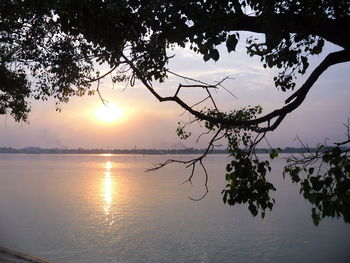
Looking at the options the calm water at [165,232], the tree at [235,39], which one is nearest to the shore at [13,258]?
the tree at [235,39]

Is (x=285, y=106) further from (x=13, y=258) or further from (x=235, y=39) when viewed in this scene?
(x=13, y=258)

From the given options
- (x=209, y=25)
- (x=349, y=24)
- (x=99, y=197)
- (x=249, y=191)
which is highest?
(x=349, y=24)

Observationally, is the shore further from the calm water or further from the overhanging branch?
the calm water

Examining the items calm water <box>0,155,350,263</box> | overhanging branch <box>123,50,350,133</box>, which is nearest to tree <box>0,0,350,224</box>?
overhanging branch <box>123,50,350,133</box>

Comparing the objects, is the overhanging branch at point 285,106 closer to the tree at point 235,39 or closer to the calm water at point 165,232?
the tree at point 235,39

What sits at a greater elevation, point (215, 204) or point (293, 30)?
point (293, 30)

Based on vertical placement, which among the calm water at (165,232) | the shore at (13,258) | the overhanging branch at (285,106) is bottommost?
the calm water at (165,232)

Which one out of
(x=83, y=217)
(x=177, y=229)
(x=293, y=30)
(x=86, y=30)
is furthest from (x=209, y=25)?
(x=83, y=217)

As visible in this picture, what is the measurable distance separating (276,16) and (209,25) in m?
0.91

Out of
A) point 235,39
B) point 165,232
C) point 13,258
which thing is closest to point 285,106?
point 235,39

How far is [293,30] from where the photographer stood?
534 cm

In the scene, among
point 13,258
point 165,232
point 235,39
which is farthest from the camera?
point 165,232

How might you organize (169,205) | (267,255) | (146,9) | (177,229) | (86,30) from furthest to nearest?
1. (169,205)
2. (177,229)
3. (267,255)
4. (86,30)
5. (146,9)

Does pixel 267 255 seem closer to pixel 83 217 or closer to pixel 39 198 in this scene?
pixel 83 217
